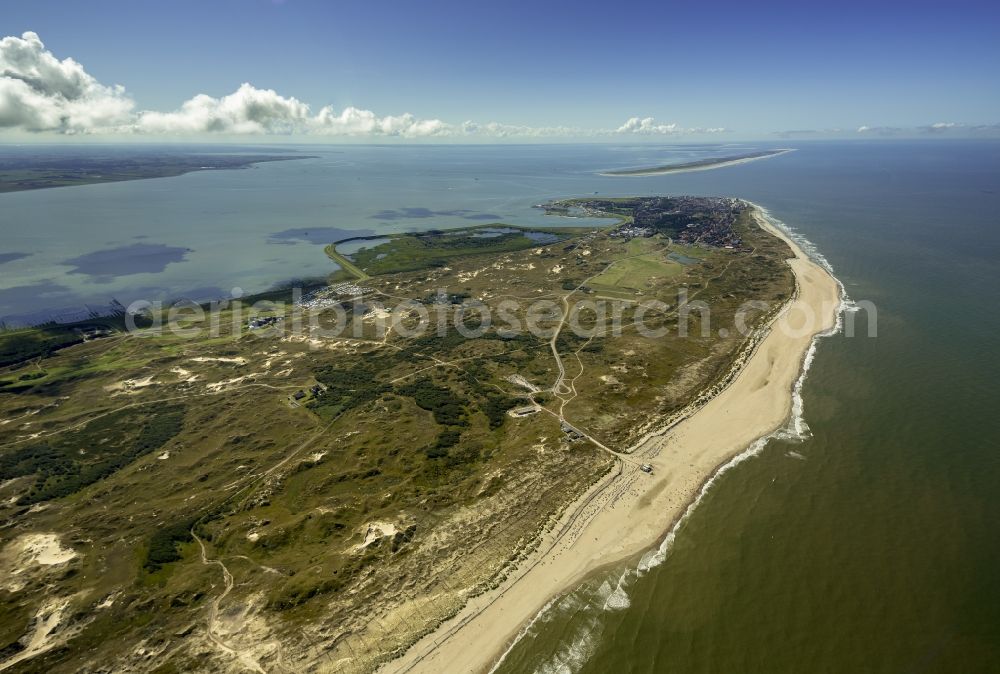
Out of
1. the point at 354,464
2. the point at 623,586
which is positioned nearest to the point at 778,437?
the point at 623,586

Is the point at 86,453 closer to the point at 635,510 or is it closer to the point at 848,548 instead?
the point at 635,510

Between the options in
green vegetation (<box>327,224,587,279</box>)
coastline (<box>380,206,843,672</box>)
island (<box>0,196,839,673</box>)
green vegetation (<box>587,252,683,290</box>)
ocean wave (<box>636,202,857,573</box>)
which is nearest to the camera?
coastline (<box>380,206,843,672</box>)

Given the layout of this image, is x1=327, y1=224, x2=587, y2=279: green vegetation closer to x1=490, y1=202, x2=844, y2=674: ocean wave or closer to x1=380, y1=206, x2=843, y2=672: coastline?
x1=380, y1=206, x2=843, y2=672: coastline

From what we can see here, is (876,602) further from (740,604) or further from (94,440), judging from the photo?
(94,440)

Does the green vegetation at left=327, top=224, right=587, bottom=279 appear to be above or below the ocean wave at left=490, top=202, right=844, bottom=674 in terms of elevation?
Answer: above

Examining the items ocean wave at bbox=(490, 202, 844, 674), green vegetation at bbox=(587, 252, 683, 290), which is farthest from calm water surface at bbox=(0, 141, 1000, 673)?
green vegetation at bbox=(587, 252, 683, 290)

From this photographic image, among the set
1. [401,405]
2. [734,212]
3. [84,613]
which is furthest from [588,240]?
[84,613]
